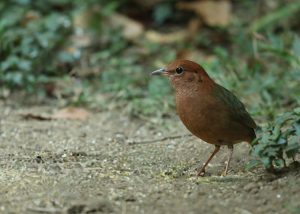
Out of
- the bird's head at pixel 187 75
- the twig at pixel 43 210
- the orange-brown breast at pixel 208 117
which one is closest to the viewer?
the twig at pixel 43 210

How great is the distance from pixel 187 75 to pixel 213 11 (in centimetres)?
428

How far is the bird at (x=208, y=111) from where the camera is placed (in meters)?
5.03

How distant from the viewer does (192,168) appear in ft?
17.5

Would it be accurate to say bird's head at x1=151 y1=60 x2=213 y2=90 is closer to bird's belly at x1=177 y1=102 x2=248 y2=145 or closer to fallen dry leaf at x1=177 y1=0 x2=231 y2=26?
bird's belly at x1=177 y1=102 x2=248 y2=145

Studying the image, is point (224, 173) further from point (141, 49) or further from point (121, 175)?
point (141, 49)

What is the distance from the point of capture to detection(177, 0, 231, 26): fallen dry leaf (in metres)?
9.41

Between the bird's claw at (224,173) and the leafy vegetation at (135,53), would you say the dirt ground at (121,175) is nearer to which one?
the bird's claw at (224,173)

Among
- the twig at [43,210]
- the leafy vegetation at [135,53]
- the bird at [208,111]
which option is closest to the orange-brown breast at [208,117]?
the bird at [208,111]

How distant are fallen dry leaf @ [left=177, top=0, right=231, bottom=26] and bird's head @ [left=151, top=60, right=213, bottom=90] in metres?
4.00

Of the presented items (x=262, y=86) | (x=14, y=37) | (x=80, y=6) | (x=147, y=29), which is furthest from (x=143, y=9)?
(x=262, y=86)

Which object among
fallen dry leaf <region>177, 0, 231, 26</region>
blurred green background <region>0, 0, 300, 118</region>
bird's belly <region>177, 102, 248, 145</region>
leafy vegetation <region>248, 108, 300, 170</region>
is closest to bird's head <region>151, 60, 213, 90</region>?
bird's belly <region>177, 102, 248, 145</region>

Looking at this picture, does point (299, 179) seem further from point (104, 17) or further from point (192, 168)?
point (104, 17)

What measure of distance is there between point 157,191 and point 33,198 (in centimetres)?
75

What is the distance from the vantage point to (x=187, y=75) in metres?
5.34
